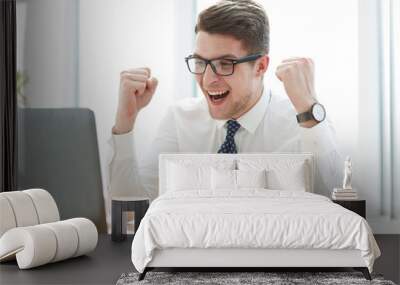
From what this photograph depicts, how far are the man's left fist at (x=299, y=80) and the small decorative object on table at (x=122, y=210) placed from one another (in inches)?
71.1

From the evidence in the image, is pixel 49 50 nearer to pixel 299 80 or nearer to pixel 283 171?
pixel 299 80

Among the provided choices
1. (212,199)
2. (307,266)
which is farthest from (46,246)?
(307,266)

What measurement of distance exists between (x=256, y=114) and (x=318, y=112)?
24.7 inches

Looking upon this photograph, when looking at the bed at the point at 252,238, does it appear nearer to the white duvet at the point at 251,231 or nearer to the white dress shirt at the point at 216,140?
the white duvet at the point at 251,231

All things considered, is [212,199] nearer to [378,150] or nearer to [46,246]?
[46,246]

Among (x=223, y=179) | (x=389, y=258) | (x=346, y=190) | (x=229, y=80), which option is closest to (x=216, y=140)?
(x=229, y=80)

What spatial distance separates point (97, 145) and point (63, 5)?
1471mm

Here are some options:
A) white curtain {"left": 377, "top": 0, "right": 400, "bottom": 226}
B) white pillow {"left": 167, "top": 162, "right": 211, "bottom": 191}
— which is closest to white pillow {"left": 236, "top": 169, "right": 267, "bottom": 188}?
white pillow {"left": 167, "top": 162, "right": 211, "bottom": 191}

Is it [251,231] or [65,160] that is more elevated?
[65,160]

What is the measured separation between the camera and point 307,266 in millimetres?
4863

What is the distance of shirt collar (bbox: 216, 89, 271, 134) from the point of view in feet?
22.8

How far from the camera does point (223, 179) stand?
20.8 ft

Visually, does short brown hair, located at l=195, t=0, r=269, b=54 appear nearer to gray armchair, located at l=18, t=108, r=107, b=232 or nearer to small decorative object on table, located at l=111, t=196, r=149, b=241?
gray armchair, located at l=18, t=108, r=107, b=232

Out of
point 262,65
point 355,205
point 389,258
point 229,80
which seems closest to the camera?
point 389,258
